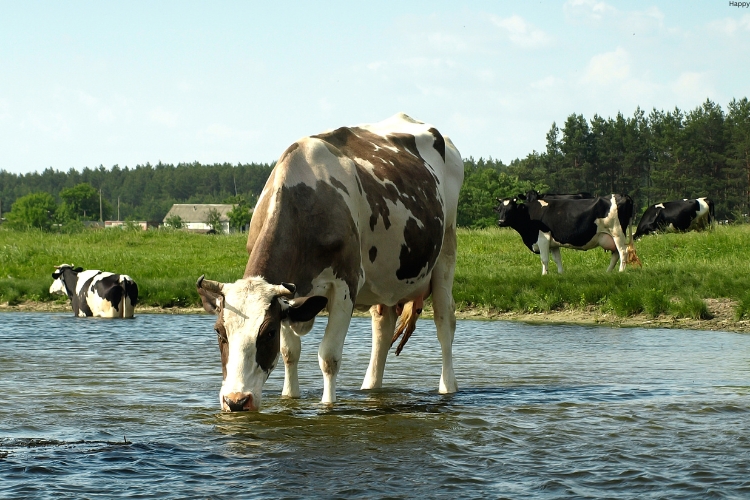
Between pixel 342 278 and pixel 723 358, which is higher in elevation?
pixel 342 278

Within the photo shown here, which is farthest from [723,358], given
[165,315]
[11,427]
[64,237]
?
[64,237]

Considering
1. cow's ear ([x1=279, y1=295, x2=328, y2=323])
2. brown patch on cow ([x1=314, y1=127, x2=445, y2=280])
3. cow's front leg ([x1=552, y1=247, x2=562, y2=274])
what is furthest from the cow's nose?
cow's front leg ([x1=552, y1=247, x2=562, y2=274])

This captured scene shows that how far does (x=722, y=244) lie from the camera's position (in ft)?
89.7

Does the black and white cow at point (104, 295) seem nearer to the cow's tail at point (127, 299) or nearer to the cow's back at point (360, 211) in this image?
the cow's tail at point (127, 299)

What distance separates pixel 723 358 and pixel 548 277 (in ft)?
24.4

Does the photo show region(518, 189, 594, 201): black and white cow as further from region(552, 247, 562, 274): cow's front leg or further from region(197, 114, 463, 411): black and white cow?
region(197, 114, 463, 411): black and white cow

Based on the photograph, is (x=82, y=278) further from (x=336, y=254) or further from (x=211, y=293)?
(x=211, y=293)

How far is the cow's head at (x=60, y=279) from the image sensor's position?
63.3 feet

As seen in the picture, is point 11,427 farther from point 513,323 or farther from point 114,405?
point 513,323

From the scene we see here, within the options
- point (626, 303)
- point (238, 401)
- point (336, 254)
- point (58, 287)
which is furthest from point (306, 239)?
point (58, 287)

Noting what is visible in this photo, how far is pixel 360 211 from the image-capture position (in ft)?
27.4

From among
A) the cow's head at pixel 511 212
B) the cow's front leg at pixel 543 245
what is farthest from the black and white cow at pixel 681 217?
the cow's front leg at pixel 543 245

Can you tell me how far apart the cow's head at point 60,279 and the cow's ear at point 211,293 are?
12951mm

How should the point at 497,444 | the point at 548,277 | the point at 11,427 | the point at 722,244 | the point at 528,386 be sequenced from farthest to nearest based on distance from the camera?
the point at 722,244 < the point at 548,277 < the point at 528,386 < the point at 11,427 < the point at 497,444
